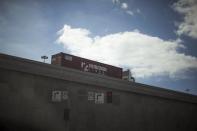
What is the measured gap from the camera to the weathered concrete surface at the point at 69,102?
15688mm

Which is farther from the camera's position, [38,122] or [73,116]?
[73,116]

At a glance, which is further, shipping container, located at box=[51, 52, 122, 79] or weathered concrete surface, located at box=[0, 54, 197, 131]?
shipping container, located at box=[51, 52, 122, 79]

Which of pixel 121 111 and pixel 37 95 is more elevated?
pixel 37 95

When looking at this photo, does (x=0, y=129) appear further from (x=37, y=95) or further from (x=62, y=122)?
(x=62, y=122)

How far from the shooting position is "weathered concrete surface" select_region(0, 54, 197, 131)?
15.7 metres

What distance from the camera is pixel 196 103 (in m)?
35.8

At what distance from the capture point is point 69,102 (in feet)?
62.1

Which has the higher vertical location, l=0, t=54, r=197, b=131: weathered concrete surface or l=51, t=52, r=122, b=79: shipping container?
l=51, t=52, r=122, b=79: shipping container

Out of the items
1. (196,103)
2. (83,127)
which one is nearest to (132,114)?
(83,127)

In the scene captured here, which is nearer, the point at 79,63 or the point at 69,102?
the point at 69,102

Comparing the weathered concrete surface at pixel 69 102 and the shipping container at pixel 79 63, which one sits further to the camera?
the shipping container at pixel 79 63

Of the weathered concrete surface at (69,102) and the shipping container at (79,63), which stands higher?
the shipping container at (79,63)

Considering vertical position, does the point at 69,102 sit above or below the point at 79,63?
below

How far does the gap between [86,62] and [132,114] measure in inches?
390
